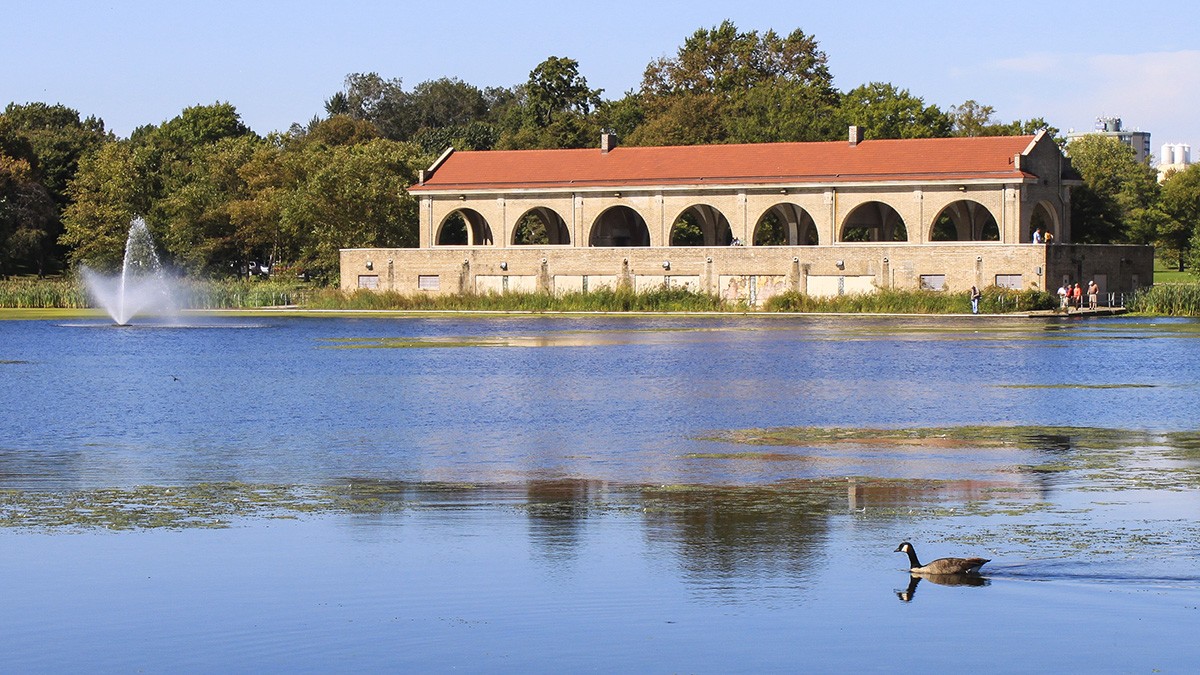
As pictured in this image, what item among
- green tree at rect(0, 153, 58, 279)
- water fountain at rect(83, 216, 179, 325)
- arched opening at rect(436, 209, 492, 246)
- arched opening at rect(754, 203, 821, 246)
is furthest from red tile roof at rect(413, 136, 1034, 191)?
green tree at rect(0, 153, 58, 279)

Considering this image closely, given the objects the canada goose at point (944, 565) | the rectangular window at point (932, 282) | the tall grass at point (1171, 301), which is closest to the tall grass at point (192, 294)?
the rectangular window at point (932, 282)

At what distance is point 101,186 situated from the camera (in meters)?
96.9

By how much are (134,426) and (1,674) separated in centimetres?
1647

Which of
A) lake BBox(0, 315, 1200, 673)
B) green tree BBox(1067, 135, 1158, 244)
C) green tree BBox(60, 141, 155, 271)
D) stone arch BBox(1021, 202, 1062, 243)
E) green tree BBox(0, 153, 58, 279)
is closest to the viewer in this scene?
lake BBox(0, 315, 1200, 673)

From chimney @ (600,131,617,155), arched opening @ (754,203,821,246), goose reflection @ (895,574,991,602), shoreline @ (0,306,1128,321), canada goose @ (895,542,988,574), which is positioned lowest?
goose reflection @ (895,574,991,602)

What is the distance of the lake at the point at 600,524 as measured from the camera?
12312 millimetres

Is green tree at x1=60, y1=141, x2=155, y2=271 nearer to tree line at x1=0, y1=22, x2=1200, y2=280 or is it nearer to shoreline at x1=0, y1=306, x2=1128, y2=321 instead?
tree line at x1=0, y1=22, x2=1200, y2=280

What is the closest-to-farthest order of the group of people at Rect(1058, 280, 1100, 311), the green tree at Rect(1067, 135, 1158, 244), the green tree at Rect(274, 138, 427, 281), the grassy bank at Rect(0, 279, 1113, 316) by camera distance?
the group of people at Rect(1058, 280, 1100, 311), the grassy bank at Rect(0, 279, 1113, 316), the green tree at Rect(1067, 135, 1158, 244), the green tree at Rect(274, 138, 427, 281)

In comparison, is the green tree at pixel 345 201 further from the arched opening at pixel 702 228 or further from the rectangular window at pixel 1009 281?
the rectangular window at pixel 1009 281

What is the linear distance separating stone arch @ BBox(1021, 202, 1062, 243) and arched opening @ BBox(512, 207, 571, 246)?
23.4 m

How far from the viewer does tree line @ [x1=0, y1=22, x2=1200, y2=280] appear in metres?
91.8

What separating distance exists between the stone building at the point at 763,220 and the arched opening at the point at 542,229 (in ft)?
1.02

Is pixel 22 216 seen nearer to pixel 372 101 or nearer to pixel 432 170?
pixel 432 170

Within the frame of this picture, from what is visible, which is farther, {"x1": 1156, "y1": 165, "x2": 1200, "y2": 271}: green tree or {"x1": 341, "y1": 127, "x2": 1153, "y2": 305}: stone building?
{"x1": 1156, "y1": 165, "x2": 1200, "y2": 271}: green tree
